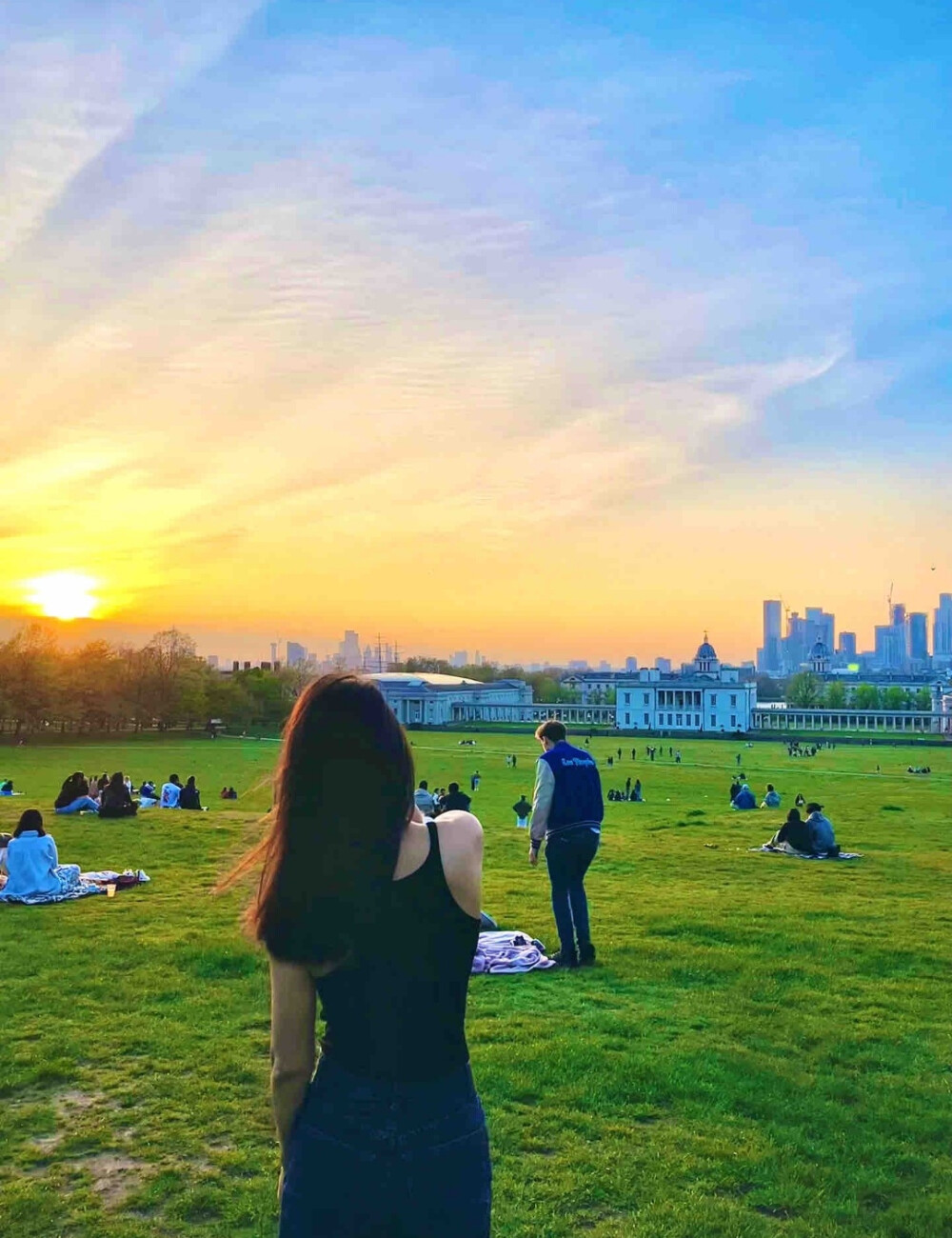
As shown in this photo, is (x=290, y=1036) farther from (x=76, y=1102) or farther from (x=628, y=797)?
(x=628, y=797)

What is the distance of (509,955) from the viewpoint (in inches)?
379

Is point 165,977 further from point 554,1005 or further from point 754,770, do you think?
point 754,770

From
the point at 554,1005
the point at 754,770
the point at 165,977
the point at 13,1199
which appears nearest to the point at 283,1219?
the point at 13,1199

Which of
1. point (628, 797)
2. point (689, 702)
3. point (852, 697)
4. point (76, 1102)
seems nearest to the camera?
point (76, 1102)

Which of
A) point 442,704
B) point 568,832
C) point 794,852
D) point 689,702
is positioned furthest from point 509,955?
point 442,704

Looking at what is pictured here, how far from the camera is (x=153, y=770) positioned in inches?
2074

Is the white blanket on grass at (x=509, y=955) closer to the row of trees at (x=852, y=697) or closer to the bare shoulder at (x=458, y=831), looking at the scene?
the bare shoulder at (x=458, y=831)

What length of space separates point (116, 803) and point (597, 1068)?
17.1m

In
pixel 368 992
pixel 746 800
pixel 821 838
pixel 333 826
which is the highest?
pixel 333 826

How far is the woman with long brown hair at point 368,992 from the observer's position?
8.91 feet

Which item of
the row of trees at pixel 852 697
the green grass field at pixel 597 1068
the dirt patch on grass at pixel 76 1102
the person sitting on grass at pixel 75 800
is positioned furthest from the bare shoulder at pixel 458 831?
the row of trees at pixel 852 697

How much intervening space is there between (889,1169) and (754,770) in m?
54.1

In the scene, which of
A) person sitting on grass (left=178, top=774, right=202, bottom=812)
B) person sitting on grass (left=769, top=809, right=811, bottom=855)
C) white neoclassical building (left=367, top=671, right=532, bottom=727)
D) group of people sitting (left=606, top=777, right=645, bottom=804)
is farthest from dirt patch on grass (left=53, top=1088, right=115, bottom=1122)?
white neoclassical building (left=367, top=671, right=532, bottom=727)

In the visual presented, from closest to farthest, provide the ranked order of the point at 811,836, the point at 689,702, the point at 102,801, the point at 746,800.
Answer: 1. the point at 811,836
2. the point at 102,801
3. the point at 746,800
4. the point at 689,702
